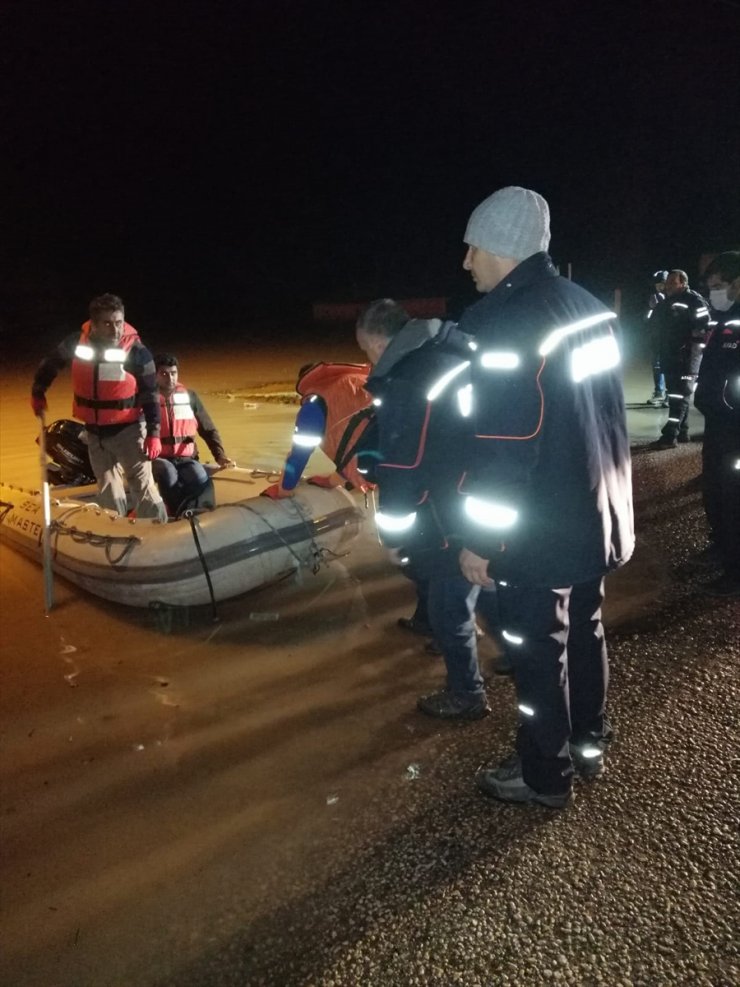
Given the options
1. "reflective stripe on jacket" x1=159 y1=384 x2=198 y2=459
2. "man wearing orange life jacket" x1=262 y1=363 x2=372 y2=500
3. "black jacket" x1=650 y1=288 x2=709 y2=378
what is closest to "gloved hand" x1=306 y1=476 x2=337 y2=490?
"man wearing orange life jacket" x1=262 y1=363 x2=372 y2=500

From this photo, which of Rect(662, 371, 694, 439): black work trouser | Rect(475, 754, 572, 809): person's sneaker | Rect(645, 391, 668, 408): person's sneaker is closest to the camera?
Rect(475, 754, 572, 809): person's sneaker

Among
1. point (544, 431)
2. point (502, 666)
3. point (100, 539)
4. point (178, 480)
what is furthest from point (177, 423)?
point (544, 431)

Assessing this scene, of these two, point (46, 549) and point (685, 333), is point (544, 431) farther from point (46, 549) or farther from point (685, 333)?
point (685, 333)

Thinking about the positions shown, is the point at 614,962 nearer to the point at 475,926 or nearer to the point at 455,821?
the point at 475,926


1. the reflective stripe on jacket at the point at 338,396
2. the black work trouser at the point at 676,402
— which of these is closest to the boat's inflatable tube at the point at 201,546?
the reflective stripe on jacket at the point at 338,396

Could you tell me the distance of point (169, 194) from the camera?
6869 cm

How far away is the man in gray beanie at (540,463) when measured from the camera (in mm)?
2234

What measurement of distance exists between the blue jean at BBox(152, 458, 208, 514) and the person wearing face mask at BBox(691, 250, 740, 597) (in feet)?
10.8

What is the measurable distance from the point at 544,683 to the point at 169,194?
7294 centimetres

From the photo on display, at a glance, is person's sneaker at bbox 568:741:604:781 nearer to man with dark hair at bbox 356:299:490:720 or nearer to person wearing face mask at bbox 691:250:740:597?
man with dark hair at bbox 356:299:490:720

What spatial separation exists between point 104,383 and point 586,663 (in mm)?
3786

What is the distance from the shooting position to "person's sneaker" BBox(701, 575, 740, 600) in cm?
445

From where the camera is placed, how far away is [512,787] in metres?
2.71

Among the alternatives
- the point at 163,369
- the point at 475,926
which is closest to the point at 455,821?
the point at 475,926
